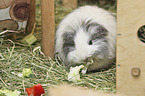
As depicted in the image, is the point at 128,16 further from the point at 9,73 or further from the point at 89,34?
the point at 9,73

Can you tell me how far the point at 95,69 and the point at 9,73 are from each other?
0.91 meters

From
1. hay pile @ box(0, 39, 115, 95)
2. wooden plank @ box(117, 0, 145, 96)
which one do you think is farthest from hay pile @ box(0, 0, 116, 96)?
wooden plank @ box(117, 0, 145, 96)

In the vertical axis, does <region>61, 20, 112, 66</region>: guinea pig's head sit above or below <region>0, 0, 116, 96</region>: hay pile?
above

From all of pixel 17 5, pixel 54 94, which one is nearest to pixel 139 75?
pixel 54 94

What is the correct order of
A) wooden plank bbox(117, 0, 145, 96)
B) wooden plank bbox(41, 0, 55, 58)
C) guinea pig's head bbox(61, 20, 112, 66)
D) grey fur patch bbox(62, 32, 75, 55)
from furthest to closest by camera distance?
wooden plank bbox(41, 0, 55, 58)
grey fur patch bbox(62, 32, 75, 55)
guinea pig's head bbox(61, 20, 112, 66)
wooden plank bbox(117, 0, 145, 96)

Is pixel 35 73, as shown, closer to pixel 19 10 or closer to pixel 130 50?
pixel 19 10

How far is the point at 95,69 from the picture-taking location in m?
2.38

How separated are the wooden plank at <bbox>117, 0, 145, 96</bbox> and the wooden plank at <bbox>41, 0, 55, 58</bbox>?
967 millimetres

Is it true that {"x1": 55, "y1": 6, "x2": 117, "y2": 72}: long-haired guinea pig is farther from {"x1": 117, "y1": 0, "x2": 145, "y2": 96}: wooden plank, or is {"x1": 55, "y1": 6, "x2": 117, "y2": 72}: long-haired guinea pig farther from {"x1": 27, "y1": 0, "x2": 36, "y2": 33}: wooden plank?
{"x1": 27, "y1": 0, "x2": 36, "y2": 33}: wooden plank

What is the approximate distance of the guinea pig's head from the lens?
219cm

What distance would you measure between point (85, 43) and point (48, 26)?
540 mm

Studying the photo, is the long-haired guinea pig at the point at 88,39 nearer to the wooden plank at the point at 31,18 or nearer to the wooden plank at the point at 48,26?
the wooden plank at the point at 48,26

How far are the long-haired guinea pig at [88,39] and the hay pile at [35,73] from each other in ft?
0.47

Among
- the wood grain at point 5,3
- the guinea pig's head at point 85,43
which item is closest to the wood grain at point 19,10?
the wood grain at point 5,3
